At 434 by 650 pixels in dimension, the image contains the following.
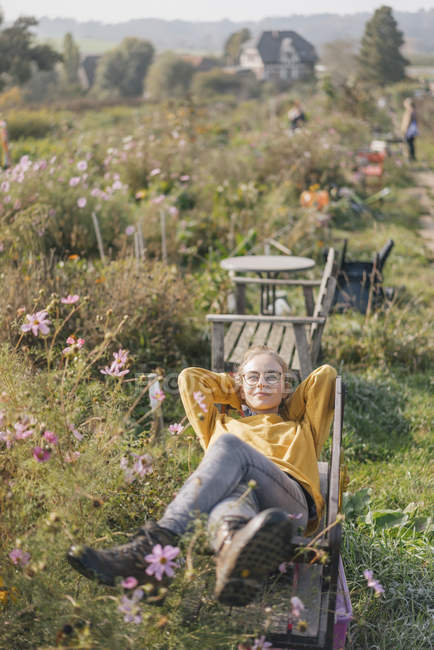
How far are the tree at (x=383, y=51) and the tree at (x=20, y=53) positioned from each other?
838 inches

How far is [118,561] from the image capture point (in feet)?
5.90

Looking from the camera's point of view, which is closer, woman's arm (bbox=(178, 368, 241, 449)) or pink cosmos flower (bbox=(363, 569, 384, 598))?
pink cosmos flower (bbox=(363, 569, 384, 598))

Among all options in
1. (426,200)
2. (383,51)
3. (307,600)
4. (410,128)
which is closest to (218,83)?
(383,51)

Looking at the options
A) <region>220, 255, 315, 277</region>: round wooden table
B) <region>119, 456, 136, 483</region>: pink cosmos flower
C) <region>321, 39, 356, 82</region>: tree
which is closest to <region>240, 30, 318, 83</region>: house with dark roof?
<region>321, 39, 356, 82</region>: tree

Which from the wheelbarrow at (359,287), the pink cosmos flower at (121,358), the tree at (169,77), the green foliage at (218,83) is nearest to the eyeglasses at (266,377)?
the pink cosmos flower at (121,358)

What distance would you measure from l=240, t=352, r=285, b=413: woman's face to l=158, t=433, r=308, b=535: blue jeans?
491 mm

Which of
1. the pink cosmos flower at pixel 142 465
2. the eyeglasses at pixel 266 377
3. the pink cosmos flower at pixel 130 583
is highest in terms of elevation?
the pink cosmos flower at pixel 142 465

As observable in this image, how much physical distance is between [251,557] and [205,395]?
121 cm

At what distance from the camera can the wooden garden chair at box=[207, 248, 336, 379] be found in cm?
396

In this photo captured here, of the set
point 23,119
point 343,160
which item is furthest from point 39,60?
point 343,160

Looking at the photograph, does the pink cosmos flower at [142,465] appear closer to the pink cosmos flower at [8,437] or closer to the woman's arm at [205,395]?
the pink cosmos flower at [8,437]

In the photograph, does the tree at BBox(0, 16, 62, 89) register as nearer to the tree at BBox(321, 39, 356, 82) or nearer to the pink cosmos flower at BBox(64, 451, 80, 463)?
the tree at BBox(321, 39, 356, 82)

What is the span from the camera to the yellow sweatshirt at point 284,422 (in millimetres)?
2582

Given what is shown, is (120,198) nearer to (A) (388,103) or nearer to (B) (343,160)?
(B) (343,160)
